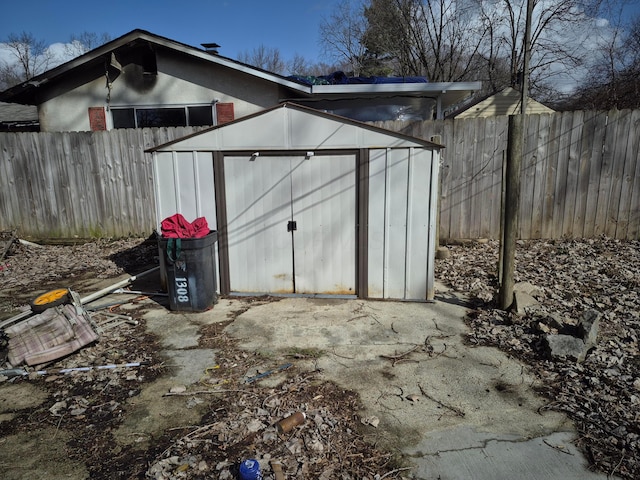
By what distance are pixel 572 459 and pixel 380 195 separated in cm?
353

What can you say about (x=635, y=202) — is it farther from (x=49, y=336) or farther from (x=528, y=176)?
(x=49, y=336)

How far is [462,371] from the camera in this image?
3.74m

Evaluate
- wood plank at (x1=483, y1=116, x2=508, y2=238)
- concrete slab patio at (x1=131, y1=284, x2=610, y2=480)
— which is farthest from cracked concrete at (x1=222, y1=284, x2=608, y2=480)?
wood plank at (x1=483, y1=116, x2=508, y2=238)

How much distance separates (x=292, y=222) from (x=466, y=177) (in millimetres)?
3844

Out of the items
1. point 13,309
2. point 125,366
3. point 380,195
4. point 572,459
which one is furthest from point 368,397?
point 13,309

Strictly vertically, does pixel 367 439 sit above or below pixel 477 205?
below

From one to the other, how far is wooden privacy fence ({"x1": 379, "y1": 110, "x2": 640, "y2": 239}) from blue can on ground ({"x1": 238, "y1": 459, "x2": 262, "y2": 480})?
624 cm

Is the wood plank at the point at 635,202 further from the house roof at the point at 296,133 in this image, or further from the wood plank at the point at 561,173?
the house roof at the point at 296,133

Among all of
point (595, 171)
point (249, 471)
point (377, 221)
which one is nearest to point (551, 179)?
point (595, 171)

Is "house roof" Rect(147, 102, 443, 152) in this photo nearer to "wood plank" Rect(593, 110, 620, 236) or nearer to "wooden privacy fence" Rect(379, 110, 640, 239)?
"wooden privacy fence" Rect(379, 110, 640, 239)

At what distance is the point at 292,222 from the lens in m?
5.61

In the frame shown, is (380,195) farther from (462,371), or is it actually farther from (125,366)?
(125,366)

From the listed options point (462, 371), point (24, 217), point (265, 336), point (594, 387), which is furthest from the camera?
point (24, 217)

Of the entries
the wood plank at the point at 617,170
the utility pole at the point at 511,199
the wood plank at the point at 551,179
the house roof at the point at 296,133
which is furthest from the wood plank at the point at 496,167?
the house roof at the point at 296,133
